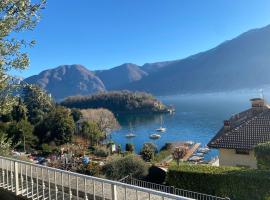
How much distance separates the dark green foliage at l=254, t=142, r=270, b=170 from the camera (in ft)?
62.8

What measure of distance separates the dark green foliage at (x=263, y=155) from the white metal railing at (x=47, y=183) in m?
12.5

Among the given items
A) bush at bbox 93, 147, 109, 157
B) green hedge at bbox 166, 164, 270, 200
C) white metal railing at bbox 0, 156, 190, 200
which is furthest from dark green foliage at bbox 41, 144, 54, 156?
white metal railing at bbox 0, 156, 190, 200

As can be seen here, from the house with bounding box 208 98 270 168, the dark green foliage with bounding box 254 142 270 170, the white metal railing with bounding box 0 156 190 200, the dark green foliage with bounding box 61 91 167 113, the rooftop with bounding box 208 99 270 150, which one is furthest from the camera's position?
the dark green foliage with bounding box 61 91 167 113

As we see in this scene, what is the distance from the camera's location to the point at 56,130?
6266 cm

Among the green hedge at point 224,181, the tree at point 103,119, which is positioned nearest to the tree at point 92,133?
the tree at point 103,119

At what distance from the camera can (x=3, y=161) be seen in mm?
10938

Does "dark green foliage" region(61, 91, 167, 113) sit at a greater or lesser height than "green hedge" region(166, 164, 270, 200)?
greater

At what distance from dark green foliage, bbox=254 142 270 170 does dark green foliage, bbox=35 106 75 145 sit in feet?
153

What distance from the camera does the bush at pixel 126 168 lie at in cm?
2544

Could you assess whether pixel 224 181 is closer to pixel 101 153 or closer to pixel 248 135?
pixel 248 135

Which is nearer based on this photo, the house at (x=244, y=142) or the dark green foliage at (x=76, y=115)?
the house at (x=244, y=142)

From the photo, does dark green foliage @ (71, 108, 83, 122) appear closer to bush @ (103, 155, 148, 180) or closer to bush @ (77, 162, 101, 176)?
bush @ (77, 162, 101, 176)

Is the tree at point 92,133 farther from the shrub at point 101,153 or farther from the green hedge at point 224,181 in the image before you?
the green hedge at point 224,181

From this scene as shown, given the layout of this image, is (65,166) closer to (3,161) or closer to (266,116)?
(266,116)
